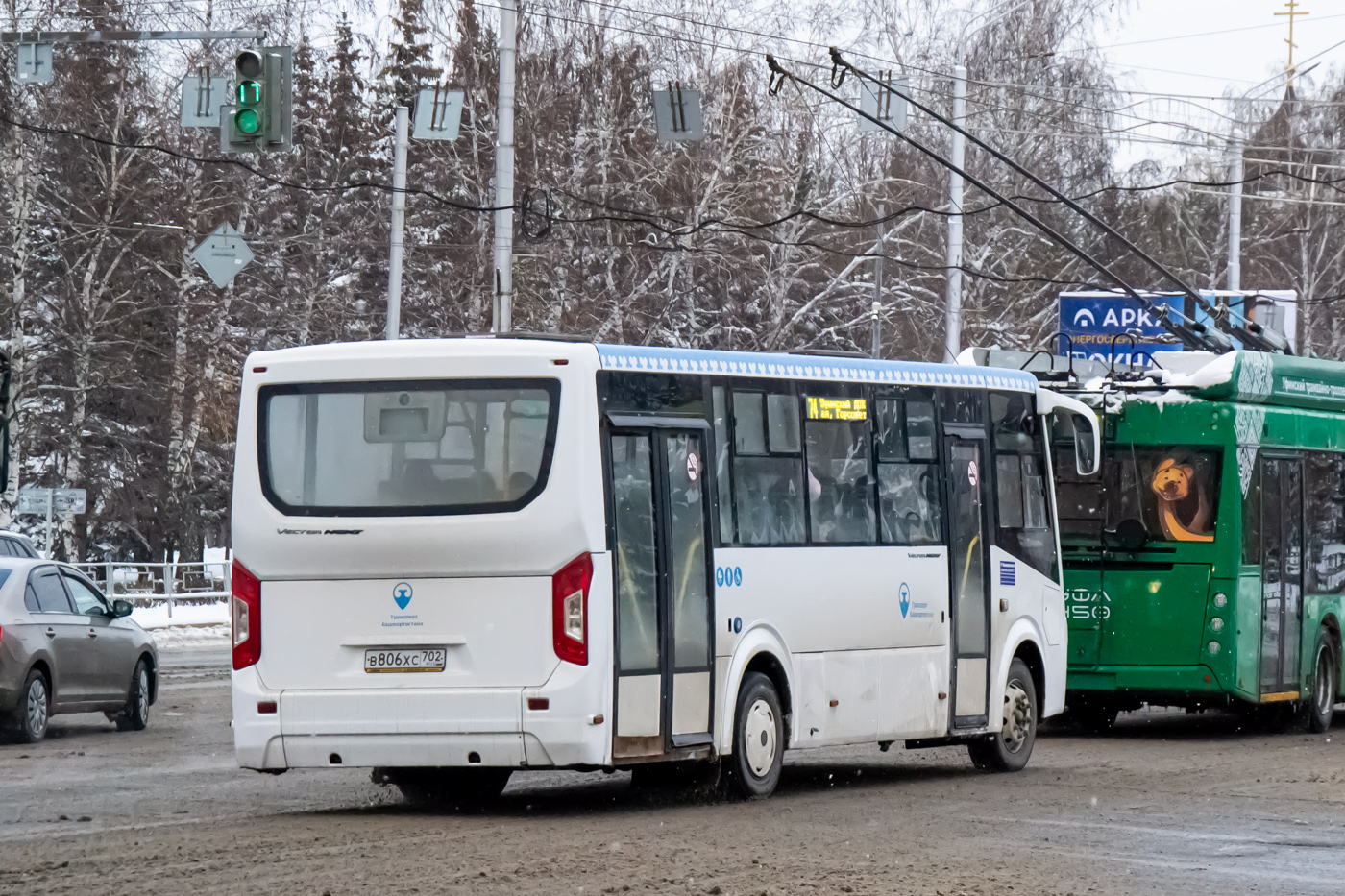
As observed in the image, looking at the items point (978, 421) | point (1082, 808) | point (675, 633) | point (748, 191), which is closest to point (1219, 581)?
point (978, 421)

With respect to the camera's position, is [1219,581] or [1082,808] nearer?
[1082,808]

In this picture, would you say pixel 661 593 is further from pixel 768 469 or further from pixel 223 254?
pixel 223 254

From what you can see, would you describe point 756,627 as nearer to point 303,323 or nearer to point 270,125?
point 270,125

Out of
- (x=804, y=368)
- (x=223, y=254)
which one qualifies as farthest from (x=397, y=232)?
(x=804, y=368)

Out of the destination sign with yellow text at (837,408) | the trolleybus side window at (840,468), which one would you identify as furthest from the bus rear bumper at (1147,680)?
the destination sign with yellow text at (837,408)

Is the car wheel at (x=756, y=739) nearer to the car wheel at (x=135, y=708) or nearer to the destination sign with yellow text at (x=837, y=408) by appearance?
the destination sign with yellow text at (x=837, y=408)

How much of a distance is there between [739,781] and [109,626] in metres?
8.17

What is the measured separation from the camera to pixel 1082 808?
40.7 ft

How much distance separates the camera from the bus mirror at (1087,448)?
639 inches

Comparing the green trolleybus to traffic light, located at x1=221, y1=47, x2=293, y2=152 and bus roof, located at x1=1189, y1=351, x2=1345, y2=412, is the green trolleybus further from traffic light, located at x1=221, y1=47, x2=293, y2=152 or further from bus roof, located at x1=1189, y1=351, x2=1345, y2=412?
traffic light, located at x1=221, y1=47, x2=293, y2=152

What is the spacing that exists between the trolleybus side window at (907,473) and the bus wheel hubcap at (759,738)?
1.63m

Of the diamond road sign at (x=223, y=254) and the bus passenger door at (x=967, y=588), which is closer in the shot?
the bus passenger door at (x=967, y=588)

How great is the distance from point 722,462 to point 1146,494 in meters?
6.85

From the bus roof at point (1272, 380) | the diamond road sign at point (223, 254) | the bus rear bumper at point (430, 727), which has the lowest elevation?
the bus rear bumper at point (430, 727)
